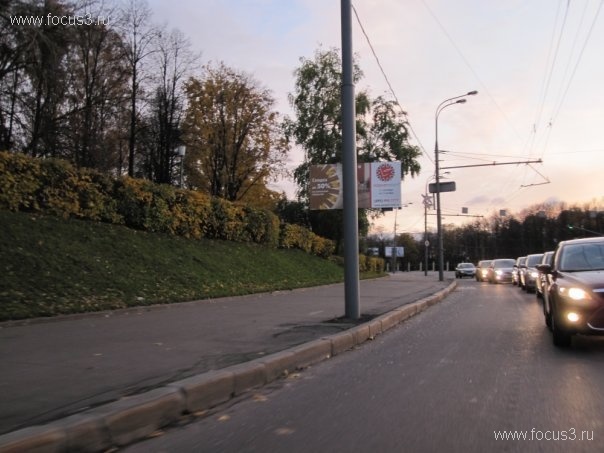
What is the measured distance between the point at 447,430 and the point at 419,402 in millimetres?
862

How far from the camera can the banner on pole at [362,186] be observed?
47.1 feet

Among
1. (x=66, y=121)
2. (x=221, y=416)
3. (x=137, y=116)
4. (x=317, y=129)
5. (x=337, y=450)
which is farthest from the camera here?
(x=317, y=129)

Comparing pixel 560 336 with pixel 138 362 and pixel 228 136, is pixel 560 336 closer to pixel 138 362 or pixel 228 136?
pixel 138 362

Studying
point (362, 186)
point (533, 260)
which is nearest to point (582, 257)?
point (362, 186)

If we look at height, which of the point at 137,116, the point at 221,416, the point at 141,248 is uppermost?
the point at 137,116

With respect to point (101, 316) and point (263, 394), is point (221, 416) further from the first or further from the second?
point (101, 316)

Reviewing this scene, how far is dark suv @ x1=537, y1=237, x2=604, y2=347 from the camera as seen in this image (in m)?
7.13

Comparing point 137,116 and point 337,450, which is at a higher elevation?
point 137,116

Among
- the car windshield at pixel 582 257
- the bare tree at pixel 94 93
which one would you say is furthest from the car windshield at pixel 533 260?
the bare tree at pixel 94 93

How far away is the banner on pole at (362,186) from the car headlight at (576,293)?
16.9ft

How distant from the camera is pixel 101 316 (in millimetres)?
10242

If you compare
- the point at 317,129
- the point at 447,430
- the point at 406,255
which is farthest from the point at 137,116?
the point at 406,255

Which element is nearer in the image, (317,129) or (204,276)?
(204,276)

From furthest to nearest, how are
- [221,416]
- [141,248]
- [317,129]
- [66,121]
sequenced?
[317,129]
[66,121]
[141,248]
[221,416]
